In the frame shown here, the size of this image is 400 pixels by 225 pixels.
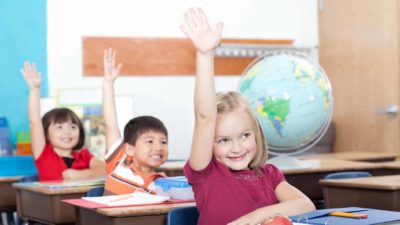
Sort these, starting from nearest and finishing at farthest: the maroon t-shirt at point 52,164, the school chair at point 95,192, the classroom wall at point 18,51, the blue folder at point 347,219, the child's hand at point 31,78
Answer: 1. the blue folder at point 347,219
2. the school chair at point 95,192
3. the maroon t-shirt at point 52,164
4. the child's hand at point 31,78
5. the classroom wall at point 18,51

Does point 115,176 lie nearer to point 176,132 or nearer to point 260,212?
point 260,212

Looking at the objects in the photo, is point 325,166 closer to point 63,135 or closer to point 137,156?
point 137,156

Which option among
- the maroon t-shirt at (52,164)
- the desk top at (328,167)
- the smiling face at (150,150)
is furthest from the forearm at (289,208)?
the maroon t-shirt at (52,164)

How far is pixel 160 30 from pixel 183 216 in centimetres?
401

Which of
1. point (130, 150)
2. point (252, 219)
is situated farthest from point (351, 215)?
point (130, 150)

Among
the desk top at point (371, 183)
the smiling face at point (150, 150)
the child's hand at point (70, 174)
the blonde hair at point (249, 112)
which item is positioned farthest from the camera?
the child's hand at point (70, 174)

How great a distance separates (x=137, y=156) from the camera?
3.60 metres

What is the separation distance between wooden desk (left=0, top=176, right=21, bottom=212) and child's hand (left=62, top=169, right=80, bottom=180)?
44cm

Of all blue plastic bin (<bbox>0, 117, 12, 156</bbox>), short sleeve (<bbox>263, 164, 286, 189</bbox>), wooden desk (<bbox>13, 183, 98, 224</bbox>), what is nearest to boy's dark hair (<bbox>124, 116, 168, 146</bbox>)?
wooden desk (<bbox>13, 183, 98, 224</bbox>)

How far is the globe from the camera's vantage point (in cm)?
402

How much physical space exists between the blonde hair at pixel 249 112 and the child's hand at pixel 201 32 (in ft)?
1.09

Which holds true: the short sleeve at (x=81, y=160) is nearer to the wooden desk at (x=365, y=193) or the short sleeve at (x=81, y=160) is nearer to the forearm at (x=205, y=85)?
the wooden desk at (x=365, y=193)

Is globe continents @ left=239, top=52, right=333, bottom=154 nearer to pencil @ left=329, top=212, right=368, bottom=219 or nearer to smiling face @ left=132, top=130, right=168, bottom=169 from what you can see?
smiling face @ left=132, top=130, right=168, bottom=169

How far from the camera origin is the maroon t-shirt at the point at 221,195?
240 centimetres
